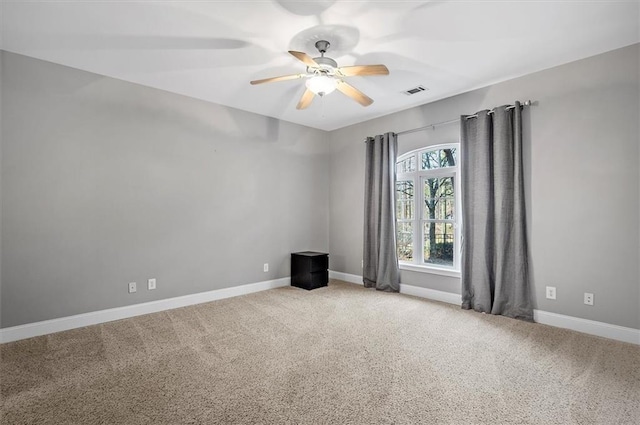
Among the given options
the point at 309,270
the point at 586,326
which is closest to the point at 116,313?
the point at 309,270

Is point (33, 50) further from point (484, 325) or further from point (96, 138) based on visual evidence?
point (484, 325)

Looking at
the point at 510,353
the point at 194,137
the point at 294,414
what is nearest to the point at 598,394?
the point at 510,353

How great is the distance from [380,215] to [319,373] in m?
2.95

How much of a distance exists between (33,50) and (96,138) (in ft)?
2.93

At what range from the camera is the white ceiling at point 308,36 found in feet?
7.84

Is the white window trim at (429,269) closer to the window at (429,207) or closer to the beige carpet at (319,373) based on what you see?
the window at (429,207)

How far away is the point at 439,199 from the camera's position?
4.45 m

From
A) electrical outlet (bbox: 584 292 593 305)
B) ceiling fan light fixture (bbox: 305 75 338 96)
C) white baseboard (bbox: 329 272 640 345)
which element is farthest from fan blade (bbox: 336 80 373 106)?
electrical outlet (bbox: 584 292 593 305)

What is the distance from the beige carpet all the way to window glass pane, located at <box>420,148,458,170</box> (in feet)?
Answer: 6.55

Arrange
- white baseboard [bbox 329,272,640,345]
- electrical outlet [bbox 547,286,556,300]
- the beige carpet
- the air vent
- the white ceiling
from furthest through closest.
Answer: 1. the air vent
2. electrical outlet [bbox 547,286,556,300]
3. white baseboard [bbox 329,272,640,345]
4. the white ceiling
5. the beige carpet

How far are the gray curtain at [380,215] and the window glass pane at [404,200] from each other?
0.66ft

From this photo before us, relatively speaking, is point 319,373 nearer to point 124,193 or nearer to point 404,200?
point 124,193

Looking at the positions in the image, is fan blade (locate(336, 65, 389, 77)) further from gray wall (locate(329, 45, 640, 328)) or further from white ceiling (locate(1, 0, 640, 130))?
gray wall (locate(329, 45, 640, 328))

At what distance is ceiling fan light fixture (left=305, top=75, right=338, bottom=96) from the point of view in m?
2.79
